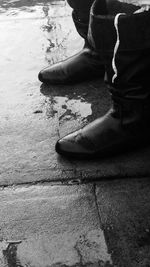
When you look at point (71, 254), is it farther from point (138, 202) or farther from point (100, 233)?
point (138, 202)

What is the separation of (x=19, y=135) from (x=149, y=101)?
2.09ft

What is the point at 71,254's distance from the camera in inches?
48.3

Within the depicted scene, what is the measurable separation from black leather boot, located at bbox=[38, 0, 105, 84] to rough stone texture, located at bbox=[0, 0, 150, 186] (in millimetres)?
47

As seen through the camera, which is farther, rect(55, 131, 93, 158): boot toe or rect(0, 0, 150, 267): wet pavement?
rect(55, 131, 93, 158): boot toe

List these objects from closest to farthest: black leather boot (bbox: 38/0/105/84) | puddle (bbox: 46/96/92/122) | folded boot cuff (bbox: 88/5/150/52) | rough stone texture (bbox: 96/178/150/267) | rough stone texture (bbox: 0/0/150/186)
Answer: rough stone texture (bbox: 96/178/150/267), folded boot cuff (bbox: 88/5/150/52), rough stone texture (bbox: 0/0/150/186), puddle (bbox: 46/96/92/122), black leather boot (bbox: 38/0/105/84)

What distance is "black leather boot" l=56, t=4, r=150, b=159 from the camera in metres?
1.44

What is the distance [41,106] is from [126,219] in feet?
3.07

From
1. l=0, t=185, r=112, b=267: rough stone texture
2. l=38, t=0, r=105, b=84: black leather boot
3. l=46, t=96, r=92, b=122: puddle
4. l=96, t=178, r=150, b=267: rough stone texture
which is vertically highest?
l=38, t=0, r=105, b=84: black leather boot

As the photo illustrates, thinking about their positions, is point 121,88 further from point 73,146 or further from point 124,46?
point 73,146

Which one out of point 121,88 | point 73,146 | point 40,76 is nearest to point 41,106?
point 40,76

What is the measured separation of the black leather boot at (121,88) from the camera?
1.44m

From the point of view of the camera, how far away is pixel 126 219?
1331 millimetres

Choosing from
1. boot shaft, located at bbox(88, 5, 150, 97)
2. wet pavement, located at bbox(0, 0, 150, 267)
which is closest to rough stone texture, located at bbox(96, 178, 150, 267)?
wet pavement, located at bbox(0, 0, 150, 267)

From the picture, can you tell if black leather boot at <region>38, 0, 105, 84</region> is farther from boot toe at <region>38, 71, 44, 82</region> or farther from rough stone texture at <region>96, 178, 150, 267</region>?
rough stone texture at <region>96, 178, 150, 267</region>
